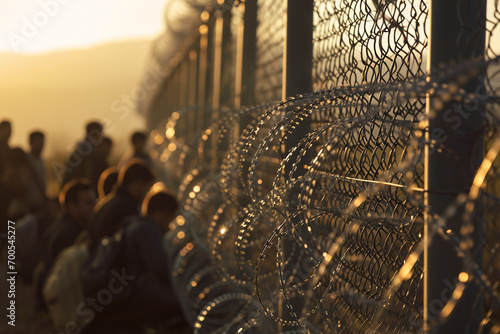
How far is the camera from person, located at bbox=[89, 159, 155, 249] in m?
5.83

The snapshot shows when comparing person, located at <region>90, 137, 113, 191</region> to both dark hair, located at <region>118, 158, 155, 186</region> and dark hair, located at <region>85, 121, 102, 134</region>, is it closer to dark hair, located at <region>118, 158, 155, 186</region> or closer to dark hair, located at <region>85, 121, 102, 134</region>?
dark hair, located at <region>85, 121, 102, 134</region>

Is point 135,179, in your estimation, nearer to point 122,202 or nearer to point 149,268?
point 122,202

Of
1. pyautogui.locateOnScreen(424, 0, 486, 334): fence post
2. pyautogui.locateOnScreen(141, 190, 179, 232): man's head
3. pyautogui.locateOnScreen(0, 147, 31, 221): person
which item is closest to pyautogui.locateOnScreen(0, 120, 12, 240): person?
pyautogui.locateOnScreen(0, 147, 31, 221): person

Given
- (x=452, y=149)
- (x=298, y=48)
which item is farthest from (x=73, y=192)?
(x=452, y=149)

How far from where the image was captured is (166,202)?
554cm

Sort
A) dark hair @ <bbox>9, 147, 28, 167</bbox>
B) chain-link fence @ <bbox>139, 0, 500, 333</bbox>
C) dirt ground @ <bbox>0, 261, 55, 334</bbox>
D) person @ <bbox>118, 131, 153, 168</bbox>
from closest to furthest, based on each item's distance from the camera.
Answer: chain-link fence @ <bbox>139, 0, 500, 333</bbox>
dirt ground @ <bbox>0, 261, 55, 334</bbox>
dark hair @ <bbox>9, 147, 28, 167</bbox>
person @ <bbox>118, 131, 153, 168</bbox>

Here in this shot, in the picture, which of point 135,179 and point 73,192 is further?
point 73,192

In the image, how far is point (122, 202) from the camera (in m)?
6.00

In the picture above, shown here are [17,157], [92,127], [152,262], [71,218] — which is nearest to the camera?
[152,262]

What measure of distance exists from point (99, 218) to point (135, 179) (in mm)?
411

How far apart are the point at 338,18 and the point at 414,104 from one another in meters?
0.86

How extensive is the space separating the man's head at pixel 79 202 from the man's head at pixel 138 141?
2598 mm

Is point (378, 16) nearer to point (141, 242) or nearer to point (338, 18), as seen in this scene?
point (338, 18)

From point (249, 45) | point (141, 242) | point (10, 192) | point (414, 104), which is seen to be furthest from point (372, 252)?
point (10, 192)
